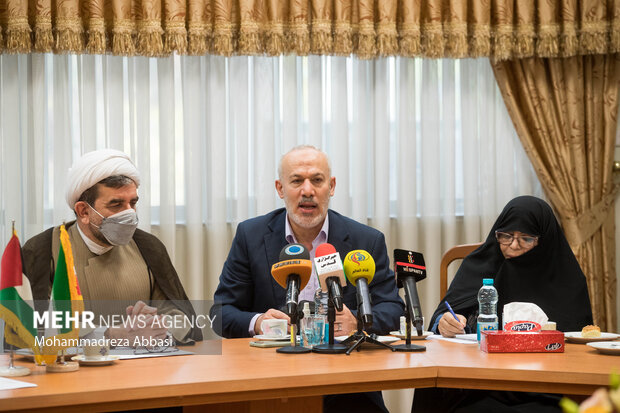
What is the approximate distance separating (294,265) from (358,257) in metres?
0.23

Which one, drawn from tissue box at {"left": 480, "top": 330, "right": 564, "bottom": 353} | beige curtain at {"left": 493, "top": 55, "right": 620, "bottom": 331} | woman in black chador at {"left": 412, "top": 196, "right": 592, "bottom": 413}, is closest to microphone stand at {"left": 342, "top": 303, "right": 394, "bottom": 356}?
tissue box at {"left": 480, "top": 330, "right": 564, "bottom": 353}

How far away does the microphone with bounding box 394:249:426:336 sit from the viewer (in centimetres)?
252

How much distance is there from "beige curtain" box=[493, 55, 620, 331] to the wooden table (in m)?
2.39

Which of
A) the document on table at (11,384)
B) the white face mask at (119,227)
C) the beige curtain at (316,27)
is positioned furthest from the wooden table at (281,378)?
the beige curtain at (316,27)

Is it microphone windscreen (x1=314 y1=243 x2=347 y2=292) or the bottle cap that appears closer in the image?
microphone windscreen (x1=314 y1=243 x2=347 y2=292)

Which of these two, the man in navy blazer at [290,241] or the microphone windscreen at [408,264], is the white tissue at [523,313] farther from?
the microphone windscreen at [408,264]

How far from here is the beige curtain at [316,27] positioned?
13.5 feet

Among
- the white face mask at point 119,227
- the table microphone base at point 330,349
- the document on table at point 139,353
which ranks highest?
the white face mask at point 119,227

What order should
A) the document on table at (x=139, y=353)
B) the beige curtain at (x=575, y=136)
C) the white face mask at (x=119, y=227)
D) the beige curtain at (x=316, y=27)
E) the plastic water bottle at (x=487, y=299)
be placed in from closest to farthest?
the document on table at (x=139, y=353) → the white face mask at (x=119, y=227) → the plastic water bottle at (x=487, y=299) → the beige curtain at (x=316, y=27) → the beige curtain at (x=575, y=136)

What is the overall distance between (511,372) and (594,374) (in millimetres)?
249

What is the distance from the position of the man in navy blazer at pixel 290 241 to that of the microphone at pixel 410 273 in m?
0.62

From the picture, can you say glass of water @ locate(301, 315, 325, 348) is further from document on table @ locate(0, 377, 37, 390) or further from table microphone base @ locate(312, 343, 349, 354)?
document on table @ locate(0, 377, 37, 390)

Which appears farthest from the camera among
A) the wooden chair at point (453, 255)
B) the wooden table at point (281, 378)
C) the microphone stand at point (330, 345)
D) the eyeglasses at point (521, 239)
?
the wooden chair at point (453, 255)

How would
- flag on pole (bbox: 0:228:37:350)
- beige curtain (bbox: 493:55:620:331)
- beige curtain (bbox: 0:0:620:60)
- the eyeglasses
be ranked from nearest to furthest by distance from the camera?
flag on pole (bbox: 0:228:37:350)
the eyeglasses
beige curtain (bbox: 0:0:620:60)
beige curtain (bbox: 493:55:620:331)
